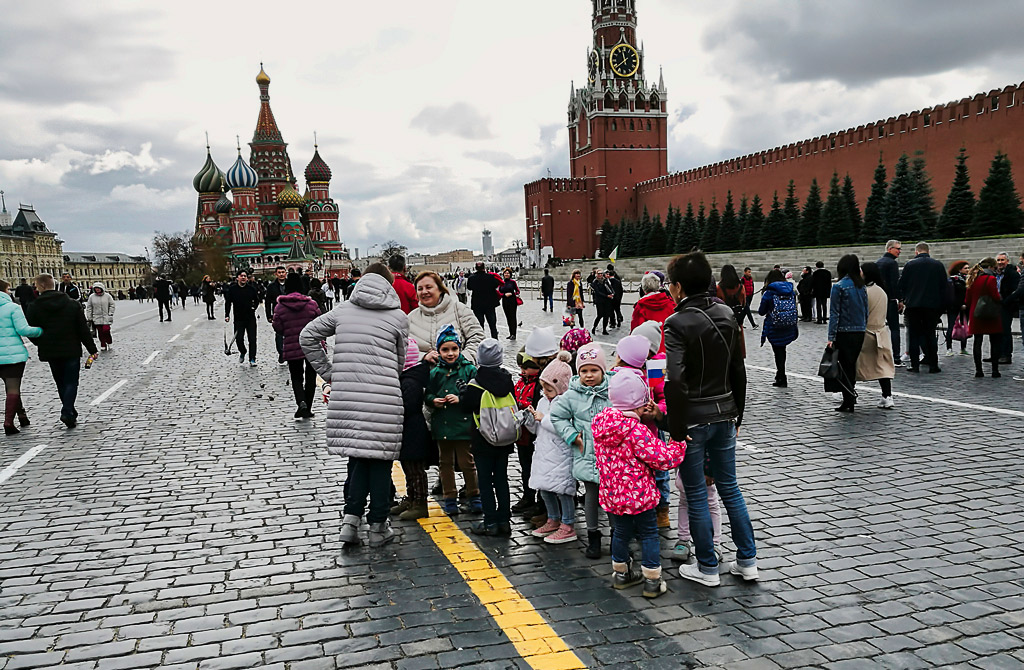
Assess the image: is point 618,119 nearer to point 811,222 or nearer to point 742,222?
point 742,222

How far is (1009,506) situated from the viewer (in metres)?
4.75

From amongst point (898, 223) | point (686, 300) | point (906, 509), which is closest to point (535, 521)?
point (686, 300)

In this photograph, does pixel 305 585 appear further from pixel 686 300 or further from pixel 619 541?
pixel 686 300

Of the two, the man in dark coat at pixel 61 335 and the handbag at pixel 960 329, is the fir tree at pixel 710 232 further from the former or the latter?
the man in dark coat at pixel 61 335

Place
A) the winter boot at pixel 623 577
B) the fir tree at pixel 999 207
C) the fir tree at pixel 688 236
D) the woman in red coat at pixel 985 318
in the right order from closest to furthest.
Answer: the winter boot at pixel 623 577
the woman in red coat at pixel 985 318
the fir tree at pixel 999 207
the fir tree at pixel 688 236

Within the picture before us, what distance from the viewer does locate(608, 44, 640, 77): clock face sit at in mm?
79375

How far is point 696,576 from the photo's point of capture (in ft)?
12.5

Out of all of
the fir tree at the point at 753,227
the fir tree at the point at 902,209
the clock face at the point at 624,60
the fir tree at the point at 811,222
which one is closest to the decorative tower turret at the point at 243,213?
the clock face at the point at 624,60

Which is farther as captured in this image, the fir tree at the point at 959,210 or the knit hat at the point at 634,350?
the fir tree at the point at 959,210

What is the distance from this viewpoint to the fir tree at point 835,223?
117ft

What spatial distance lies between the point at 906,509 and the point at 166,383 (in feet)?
33.6

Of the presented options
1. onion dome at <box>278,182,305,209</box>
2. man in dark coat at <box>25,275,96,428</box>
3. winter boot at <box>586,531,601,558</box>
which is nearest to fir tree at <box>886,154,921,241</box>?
man in dark coat at <box>25,275,96,428</box>

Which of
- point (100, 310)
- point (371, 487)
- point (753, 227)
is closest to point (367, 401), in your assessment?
point (371, 487)

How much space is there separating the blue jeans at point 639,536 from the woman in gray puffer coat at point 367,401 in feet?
4.77
